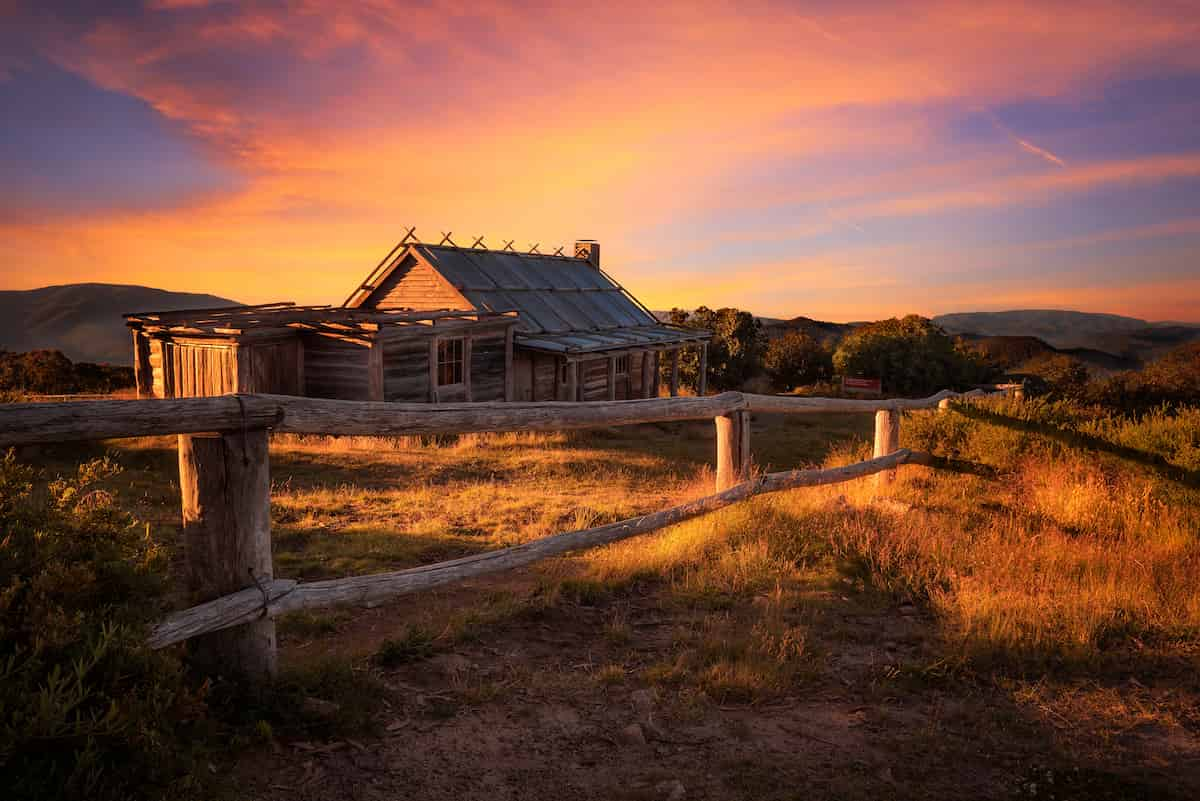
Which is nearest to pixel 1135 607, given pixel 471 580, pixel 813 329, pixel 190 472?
pixel 471 580

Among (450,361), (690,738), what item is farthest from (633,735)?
(450,361)

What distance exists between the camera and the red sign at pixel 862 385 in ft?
94.4

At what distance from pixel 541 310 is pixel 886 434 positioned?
16581 mm

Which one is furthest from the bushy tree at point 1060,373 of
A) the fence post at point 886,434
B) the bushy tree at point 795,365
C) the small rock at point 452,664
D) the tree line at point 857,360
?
the small rock at point 452,664

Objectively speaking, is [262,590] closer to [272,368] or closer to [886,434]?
[886,434]

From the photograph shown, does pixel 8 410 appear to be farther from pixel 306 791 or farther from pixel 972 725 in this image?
pixel 972 725

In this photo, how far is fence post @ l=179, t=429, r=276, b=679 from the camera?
12.0 ft

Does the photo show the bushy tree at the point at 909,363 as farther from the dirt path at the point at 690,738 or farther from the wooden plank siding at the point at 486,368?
the dirt path at the point at 690,738

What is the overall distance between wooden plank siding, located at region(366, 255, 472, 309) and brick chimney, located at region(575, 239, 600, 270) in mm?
8672

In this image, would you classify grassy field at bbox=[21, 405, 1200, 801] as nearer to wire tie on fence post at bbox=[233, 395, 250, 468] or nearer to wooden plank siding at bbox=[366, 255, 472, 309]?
wire tie on fence post at bbox=[233, 395, 250, 468]

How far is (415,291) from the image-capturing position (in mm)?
23141

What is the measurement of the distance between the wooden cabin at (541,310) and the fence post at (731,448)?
14.7 metres

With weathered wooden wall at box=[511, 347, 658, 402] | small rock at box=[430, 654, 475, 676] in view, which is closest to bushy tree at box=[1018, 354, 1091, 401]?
weathered wooden wall at box=[511, 347, 658, 402]

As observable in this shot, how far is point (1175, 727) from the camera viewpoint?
12.6 ft
